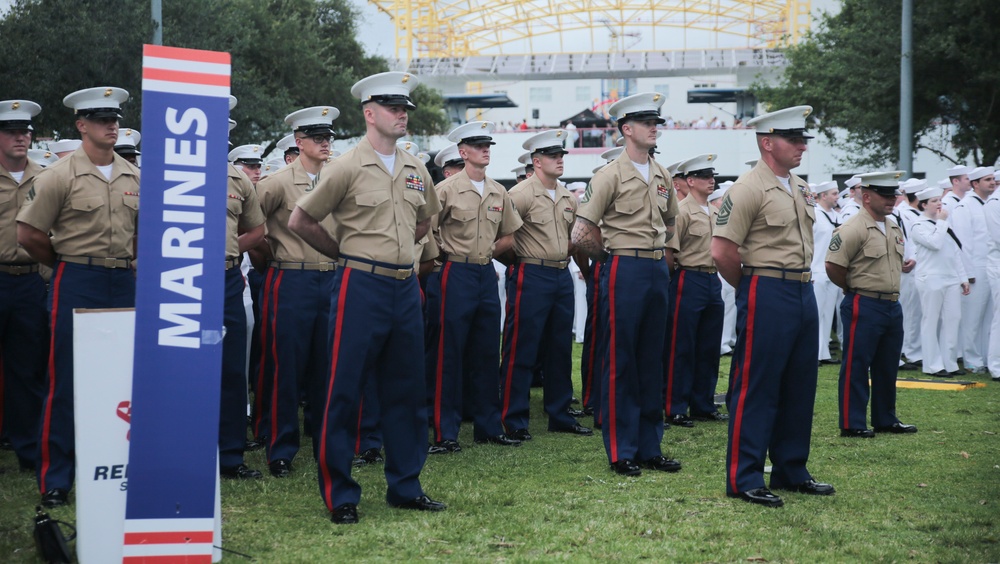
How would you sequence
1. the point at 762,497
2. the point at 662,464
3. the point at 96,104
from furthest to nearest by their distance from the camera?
the point at 662,464 < the point at 96,104 < the point at 762,497

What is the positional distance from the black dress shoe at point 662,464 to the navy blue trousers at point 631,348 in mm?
143

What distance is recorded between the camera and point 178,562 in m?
4.90

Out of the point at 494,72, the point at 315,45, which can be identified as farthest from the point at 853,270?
the point at 494,72

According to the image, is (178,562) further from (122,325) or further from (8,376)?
(8,376)

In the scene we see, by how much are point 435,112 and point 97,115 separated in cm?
3847

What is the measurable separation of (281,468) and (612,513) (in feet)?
8.15

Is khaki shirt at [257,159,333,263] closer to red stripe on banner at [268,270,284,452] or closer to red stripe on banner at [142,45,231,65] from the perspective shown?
red stripe on banner at [268,270,284,452]

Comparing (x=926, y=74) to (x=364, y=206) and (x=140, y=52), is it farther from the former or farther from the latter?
(x=364, y=206)

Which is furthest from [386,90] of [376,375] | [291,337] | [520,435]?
[520,435]

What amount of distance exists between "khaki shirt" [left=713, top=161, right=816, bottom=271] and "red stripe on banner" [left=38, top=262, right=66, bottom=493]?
3.99 metres

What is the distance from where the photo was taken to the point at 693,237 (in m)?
10.2

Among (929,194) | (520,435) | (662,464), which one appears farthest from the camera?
(929,194)

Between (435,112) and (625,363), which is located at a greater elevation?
(435,112)

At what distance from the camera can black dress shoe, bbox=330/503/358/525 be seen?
19.6 feet
